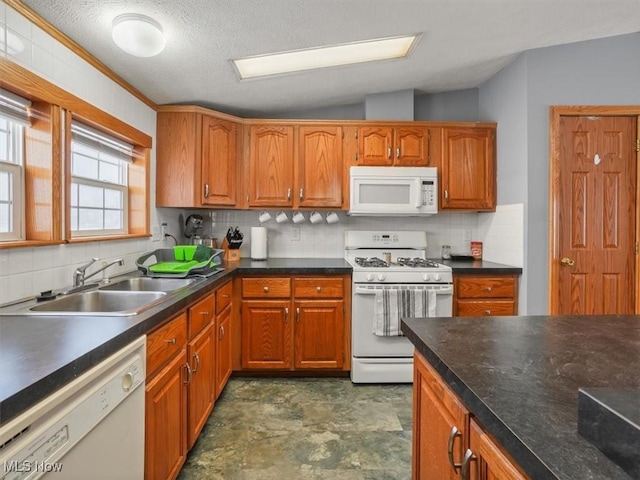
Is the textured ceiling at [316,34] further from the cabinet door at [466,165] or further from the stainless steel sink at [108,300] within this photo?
the stainless steel sink at [108,300]

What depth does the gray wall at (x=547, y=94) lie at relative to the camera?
2.65 metres

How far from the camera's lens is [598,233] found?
264 centimetres

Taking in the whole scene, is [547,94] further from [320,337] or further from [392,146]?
[320,337]

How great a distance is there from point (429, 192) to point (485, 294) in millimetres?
938

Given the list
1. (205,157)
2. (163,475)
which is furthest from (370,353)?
(205,157)

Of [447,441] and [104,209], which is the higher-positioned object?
[104,209]

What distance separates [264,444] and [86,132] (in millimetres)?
2020

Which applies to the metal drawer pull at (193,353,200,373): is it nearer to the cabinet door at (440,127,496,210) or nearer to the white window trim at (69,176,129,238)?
the white window trim at (69,176,129,238)

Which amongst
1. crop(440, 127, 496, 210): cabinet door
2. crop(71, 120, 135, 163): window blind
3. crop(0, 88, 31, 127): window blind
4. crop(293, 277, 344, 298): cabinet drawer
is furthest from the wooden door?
crop(0, 88, 31, 127): window blind

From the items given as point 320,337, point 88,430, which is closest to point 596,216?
point 320,337

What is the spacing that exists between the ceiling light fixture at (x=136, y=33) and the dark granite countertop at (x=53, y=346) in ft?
3.89

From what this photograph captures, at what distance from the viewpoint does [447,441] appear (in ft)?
3.11

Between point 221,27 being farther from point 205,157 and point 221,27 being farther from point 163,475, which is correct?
point 163,475

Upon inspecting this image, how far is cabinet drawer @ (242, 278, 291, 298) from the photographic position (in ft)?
9.06
